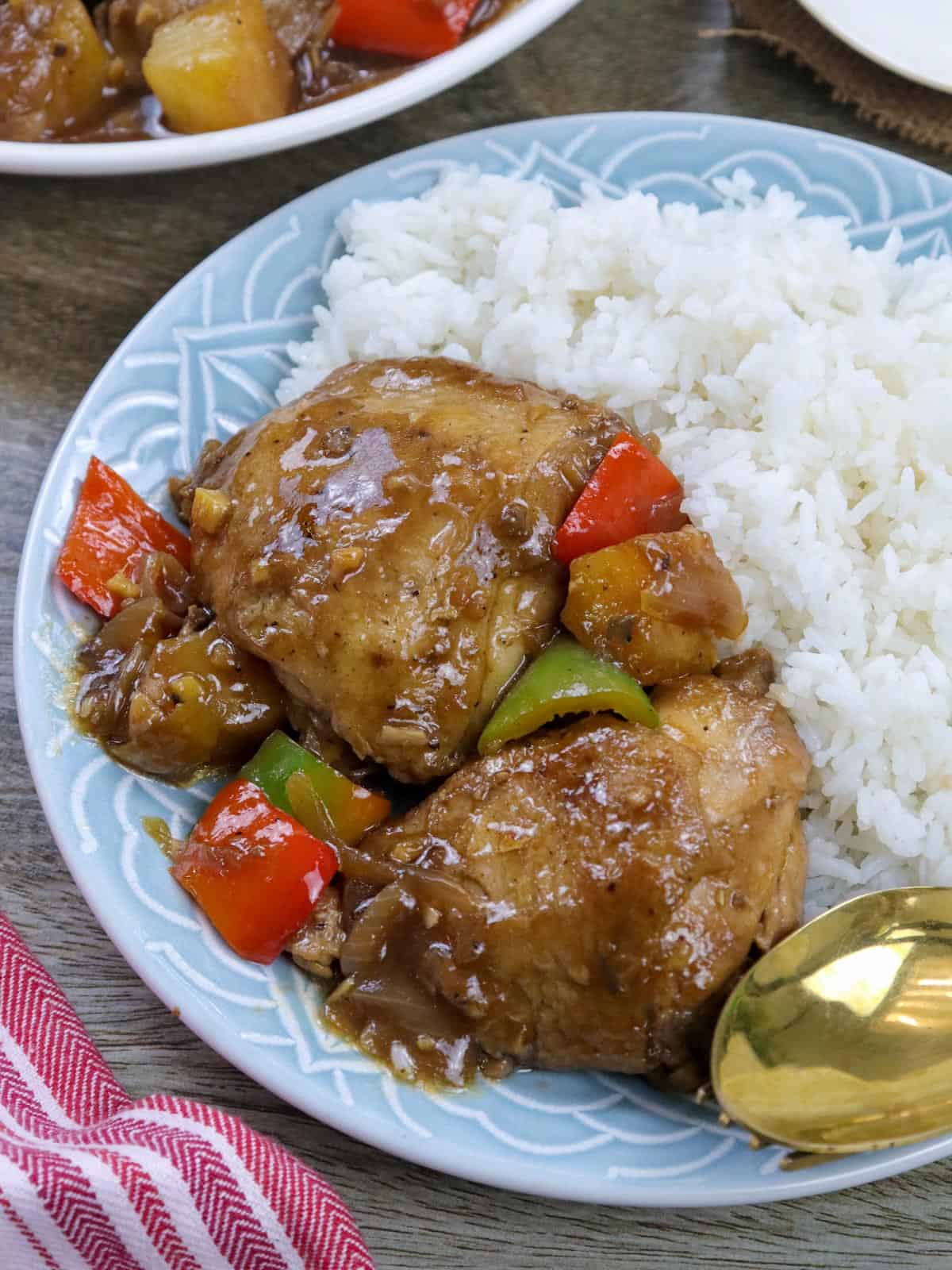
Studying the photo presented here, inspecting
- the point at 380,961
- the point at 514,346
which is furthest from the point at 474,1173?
the point at 514,346

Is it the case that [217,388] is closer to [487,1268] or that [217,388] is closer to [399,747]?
[399,747]

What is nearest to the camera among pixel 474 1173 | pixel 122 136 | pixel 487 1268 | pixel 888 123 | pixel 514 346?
pixel 474 1173

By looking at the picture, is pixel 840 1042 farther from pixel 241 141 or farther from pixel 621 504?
pixel 241 141

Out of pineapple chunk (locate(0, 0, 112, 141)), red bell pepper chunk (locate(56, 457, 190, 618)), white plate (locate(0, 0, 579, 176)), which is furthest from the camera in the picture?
pineapple chunk (locate(0, 0, 112, 141))

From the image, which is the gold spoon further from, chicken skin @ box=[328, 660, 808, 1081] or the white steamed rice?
the white steamed rice

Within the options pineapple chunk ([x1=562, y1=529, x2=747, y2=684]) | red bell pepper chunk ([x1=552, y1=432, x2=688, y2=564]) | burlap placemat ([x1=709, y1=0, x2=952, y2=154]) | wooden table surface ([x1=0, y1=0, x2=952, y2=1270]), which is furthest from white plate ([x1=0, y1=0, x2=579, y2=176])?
pineapple chunk ([x1=562, y1=529, x2=747, y2=684])

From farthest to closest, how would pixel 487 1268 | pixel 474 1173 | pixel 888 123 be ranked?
pixel 888 123 < pixel 487 1268 < pixel 474 1173
